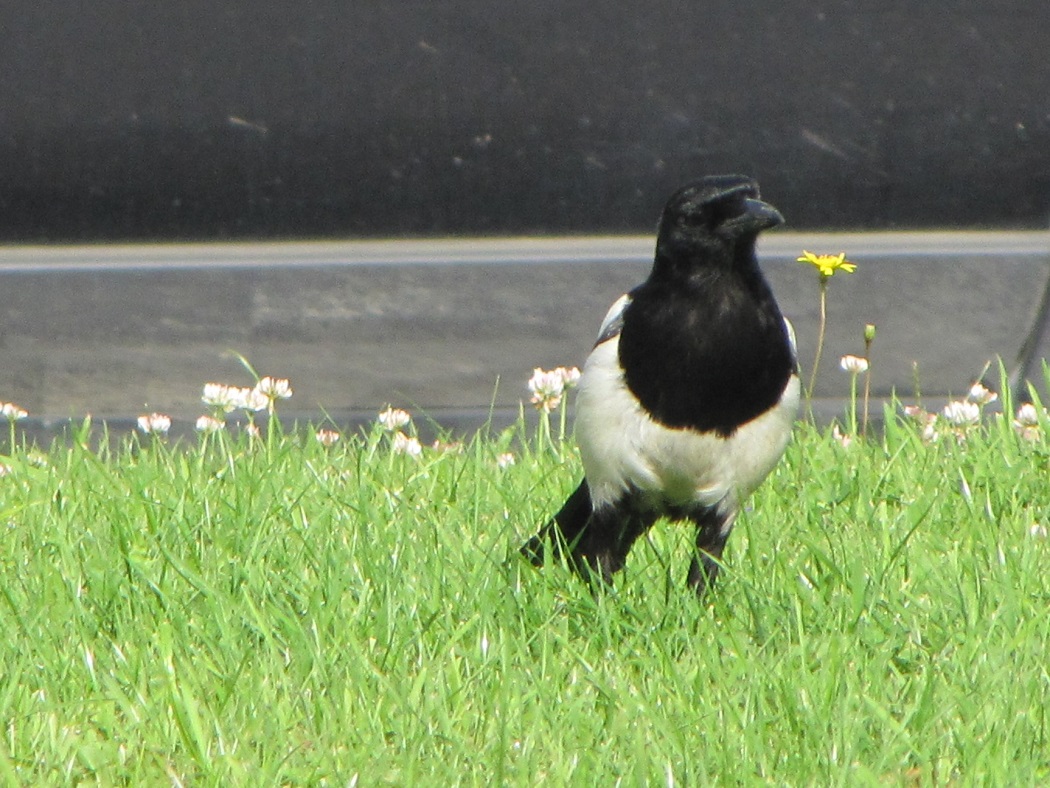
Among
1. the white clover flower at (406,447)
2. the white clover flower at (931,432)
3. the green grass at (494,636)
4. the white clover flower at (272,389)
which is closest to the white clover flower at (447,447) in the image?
the white clover flower at (406,447)

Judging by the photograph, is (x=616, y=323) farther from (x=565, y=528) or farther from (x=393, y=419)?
(x=393, y=419)

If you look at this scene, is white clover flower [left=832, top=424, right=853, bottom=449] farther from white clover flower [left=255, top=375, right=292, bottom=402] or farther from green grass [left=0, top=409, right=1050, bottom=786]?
white clover flower [left=255, top=375, right=292, bottom=402]

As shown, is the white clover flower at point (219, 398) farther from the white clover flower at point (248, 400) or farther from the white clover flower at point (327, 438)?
the white clover flower at point (327, 438)

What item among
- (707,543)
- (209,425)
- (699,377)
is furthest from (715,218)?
(209,425)

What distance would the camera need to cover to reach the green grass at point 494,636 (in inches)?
92.7

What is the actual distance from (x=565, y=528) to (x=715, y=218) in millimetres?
688

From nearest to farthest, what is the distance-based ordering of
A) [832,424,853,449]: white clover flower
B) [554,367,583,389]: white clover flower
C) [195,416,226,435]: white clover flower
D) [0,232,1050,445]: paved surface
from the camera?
[195,416,226,435]: white clover flower → [832,424,853,449]: white clover flower → [554,367,583,389]: white clover flower → [0,232,1050,445]: paved surface

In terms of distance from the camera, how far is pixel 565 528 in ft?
10.1

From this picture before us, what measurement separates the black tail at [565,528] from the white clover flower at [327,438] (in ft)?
3.49

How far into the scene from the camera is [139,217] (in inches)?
182

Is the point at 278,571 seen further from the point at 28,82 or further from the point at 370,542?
the point at 28,82

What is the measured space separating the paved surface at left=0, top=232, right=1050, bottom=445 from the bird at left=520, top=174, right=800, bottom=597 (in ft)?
5.33

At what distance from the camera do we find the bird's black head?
8.95 feet

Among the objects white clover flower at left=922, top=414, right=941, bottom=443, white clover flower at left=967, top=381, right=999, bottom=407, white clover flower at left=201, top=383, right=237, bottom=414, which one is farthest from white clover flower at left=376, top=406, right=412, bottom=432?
white clover flower at left=967, top=381, right=999, bottom=407
